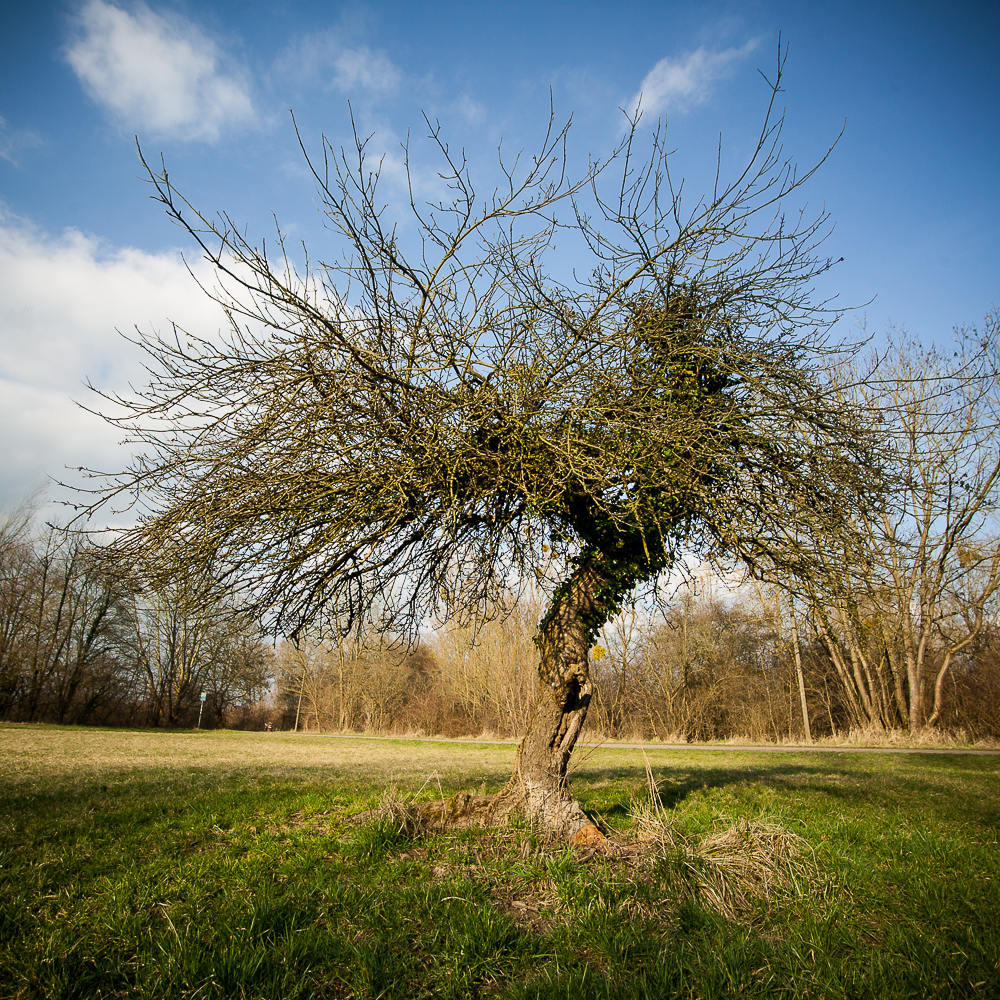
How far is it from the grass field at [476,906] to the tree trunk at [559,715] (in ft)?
1.49

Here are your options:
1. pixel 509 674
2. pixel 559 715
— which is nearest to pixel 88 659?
pixel 509 674

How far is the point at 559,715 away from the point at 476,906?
228cm

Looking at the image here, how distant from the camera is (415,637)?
6426mm

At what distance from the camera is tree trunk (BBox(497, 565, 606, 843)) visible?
5.08 meters

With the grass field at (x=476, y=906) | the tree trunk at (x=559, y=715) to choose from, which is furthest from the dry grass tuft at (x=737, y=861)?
the tree trunk at (x=559, y=715)

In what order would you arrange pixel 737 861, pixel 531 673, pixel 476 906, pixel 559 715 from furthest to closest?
pixel 531 673
pixel 559 715
pixel 737 861
pixel 476 906

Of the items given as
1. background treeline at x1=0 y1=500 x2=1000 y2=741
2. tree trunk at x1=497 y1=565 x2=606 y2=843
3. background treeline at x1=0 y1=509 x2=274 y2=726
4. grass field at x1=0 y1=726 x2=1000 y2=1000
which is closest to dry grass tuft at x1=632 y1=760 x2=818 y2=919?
grass field at x1=0 y1=726 x2=1000 y2=1000

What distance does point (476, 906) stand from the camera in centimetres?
324

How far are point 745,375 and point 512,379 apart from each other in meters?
2.10

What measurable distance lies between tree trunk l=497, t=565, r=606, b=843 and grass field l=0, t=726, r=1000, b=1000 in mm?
454

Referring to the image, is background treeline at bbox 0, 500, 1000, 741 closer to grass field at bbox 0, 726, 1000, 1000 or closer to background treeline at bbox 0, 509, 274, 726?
background treeline at bbox 0, 509, 274, 726

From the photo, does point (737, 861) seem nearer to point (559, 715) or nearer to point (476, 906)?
point (476, 906)

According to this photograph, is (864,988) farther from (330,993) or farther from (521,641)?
(521,641)

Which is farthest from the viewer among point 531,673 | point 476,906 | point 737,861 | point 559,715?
point 531,673
